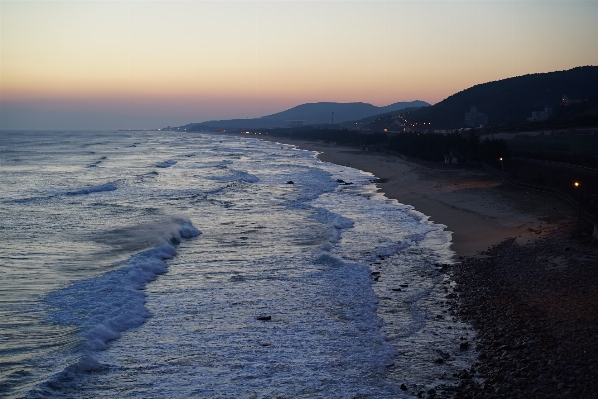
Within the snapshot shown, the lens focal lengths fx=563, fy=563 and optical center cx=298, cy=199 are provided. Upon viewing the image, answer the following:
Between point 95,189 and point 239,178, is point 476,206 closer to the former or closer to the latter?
point 239,178

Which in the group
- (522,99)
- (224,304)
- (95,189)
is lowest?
(224,304)

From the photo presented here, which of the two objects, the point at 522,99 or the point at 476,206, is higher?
the point at 522,99

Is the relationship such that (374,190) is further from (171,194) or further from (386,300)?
(386,300)

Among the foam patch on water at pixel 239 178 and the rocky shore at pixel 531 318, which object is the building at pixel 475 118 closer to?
the foam patch on water at pixel 239 178

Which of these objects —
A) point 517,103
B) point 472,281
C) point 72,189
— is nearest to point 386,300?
point 472,281

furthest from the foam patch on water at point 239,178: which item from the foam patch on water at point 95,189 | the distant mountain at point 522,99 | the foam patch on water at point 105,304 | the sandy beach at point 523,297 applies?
the distant mountain at point 522,99

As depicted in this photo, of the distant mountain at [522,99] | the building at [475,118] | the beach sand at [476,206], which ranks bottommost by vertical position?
the beach sand at [476,206]

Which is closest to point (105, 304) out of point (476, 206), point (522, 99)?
point (476, 206)
